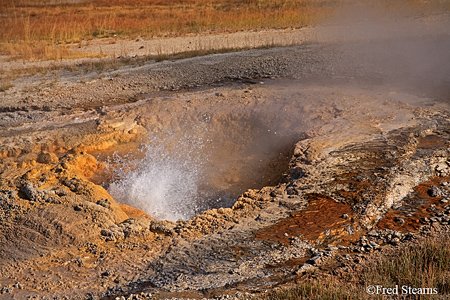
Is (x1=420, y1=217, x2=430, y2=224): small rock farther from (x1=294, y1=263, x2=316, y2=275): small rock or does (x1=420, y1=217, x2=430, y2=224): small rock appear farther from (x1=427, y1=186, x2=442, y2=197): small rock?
(x1=294, y1=263, x2=316, y2=275): small rock

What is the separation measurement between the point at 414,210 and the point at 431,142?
153cm

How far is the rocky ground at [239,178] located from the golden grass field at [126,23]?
6488 mm

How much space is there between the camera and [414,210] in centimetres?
357

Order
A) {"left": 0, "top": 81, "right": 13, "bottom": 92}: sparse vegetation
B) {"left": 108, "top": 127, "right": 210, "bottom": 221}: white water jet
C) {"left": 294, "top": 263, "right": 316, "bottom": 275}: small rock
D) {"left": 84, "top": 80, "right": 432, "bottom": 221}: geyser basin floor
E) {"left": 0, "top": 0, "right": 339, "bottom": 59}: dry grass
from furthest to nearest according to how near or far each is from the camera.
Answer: {"left": 0, "top": 0, "right": 339, "bottom": 59}: dry grass < {"left": 0, "top": 81, "right": 13, "bottom": 92}: sparse vegetation < {"left": 84, "top": 80, "right": 432, "bottom": 221}: geyser basin floor < {"left": 108, "top": 127, "right": 210, "bottom": 221}: white water jet < {"left": 294, "top": 263, "right": 316, "bottom": 275}: small rock

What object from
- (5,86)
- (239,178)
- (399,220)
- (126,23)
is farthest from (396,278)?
(126,23)

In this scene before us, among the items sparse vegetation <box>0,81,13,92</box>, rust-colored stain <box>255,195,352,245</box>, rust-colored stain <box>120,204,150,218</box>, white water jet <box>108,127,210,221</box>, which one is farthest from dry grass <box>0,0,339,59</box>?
rust-colored stain <box>255,195,352,245</box>

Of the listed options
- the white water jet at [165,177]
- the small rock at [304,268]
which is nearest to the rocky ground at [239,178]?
the small rock at [304,268]

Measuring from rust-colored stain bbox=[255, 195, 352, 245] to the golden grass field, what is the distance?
10381mm

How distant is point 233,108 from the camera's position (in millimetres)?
6480

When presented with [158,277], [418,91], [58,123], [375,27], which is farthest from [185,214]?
[375,27]

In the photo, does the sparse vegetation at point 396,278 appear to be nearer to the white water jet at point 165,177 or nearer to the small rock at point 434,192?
the small rock at point 434,192

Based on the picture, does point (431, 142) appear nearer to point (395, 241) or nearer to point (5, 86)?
point (395, 241)

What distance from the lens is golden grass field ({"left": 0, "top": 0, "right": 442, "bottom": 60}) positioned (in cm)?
1385

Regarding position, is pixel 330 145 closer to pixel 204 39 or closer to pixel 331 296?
pixel 331 296
